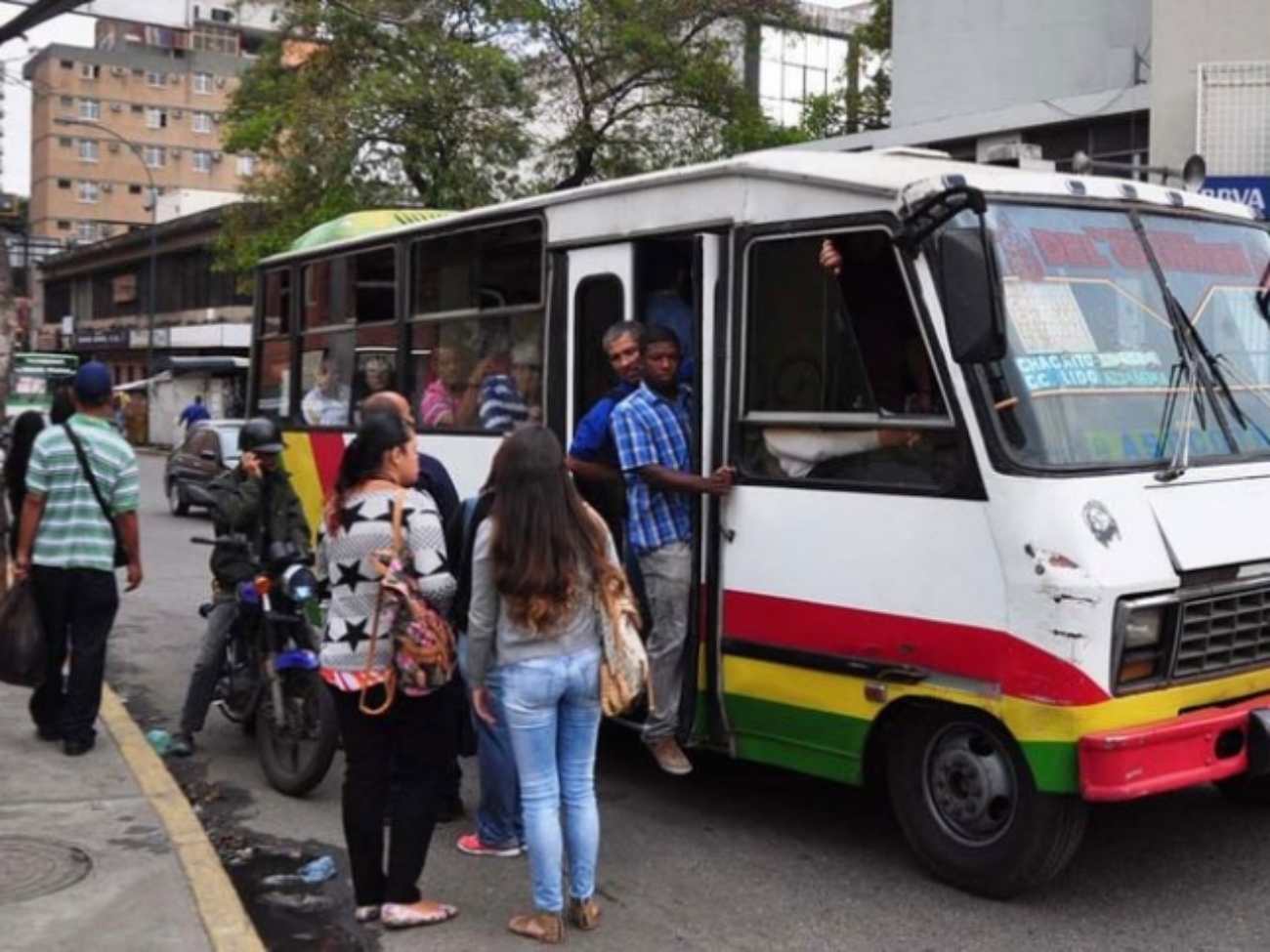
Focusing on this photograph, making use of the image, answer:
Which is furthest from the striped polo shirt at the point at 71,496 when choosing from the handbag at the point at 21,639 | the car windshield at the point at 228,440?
the car windshield at the point at 228,440

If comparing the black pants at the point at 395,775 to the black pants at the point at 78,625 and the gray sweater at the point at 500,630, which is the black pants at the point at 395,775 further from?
the black pants at the point at 78,625

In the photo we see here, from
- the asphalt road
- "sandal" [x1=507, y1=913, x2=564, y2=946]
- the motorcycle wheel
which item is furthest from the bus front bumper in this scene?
the motorcycle wheel

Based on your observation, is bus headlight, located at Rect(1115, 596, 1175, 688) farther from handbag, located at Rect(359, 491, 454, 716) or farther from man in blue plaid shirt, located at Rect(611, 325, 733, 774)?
handbag, located at Rect(359, 491, 454, 716)

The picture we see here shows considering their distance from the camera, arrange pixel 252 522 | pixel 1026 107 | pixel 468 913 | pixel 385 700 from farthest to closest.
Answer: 1. pixel 1026 107
2. pixel 252 522
3. pixel 468 913
4. pixel 385 700

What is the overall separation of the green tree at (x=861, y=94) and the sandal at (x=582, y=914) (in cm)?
2540

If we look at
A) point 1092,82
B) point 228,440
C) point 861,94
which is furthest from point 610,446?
point 861,94

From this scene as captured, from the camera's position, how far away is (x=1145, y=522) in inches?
182

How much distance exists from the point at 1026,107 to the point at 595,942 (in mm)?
14782

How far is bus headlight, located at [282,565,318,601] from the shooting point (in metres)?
6.05

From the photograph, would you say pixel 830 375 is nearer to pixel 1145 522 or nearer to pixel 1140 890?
pixel 1145 522

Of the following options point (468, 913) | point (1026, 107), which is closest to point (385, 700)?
point (468, 913)

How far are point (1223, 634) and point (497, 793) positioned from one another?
276 cm

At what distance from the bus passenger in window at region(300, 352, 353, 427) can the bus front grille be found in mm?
5477

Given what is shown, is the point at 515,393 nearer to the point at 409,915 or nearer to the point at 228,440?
the point at 409,915
